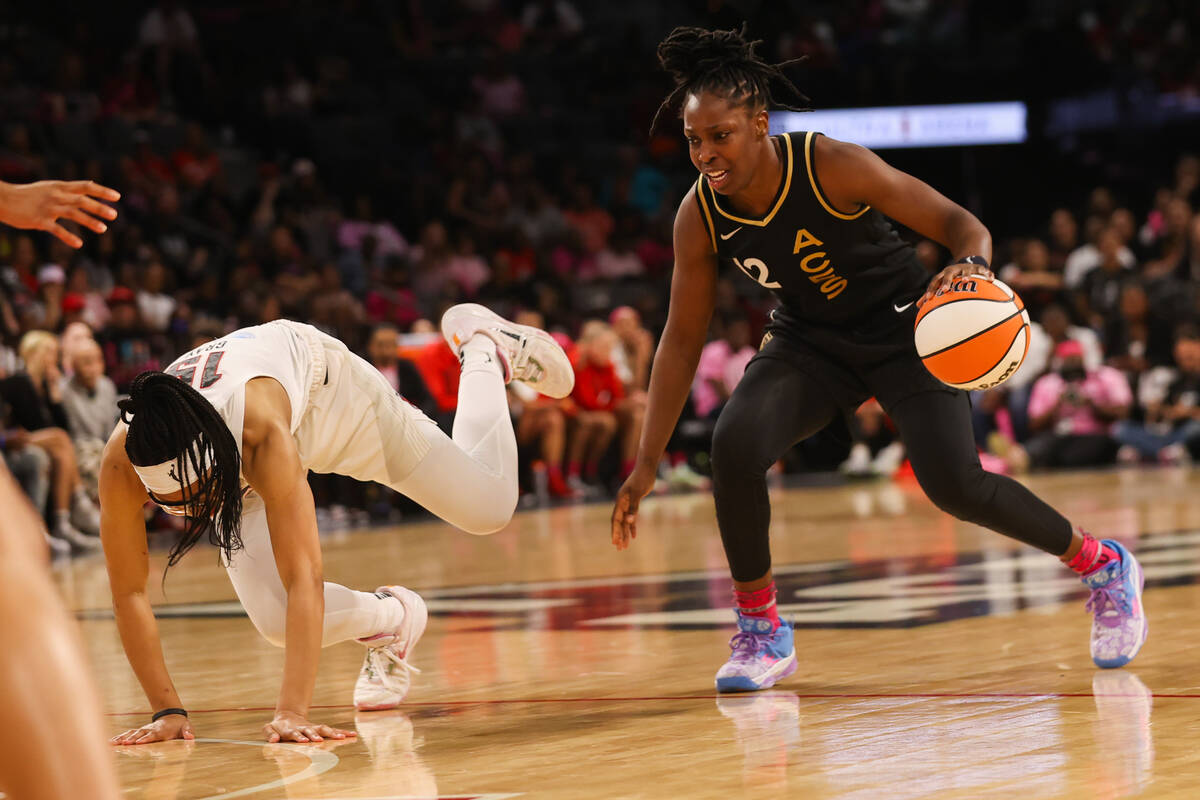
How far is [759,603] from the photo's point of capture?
15.0 feet

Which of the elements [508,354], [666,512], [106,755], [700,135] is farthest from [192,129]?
[106,755]

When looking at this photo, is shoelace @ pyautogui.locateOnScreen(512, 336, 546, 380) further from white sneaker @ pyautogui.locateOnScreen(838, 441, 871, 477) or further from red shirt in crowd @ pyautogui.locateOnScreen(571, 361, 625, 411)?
white sneaker @ pyautogui.locateOnScreen(838, 441, 871, 477)

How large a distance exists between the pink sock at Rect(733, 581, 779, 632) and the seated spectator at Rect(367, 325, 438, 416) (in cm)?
718

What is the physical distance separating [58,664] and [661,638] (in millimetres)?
4152

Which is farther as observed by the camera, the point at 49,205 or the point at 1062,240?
the point at 1062,240

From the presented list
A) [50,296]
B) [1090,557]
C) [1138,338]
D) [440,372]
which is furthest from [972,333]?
[1138,338]

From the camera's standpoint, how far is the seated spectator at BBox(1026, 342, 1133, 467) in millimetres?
14211

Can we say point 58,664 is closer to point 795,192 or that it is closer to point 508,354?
point 795,192

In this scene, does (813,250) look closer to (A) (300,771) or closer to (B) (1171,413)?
(A) (300,771)

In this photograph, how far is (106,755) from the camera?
1360 mm

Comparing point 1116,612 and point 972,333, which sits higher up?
point 972,333

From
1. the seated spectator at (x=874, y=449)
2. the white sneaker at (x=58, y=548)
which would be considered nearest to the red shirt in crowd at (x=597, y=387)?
the seated spectator at (x=874, y=449)

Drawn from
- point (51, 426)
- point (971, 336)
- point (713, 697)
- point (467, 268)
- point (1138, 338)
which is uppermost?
point (467, 268)

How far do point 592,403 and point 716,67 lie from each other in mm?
9558
